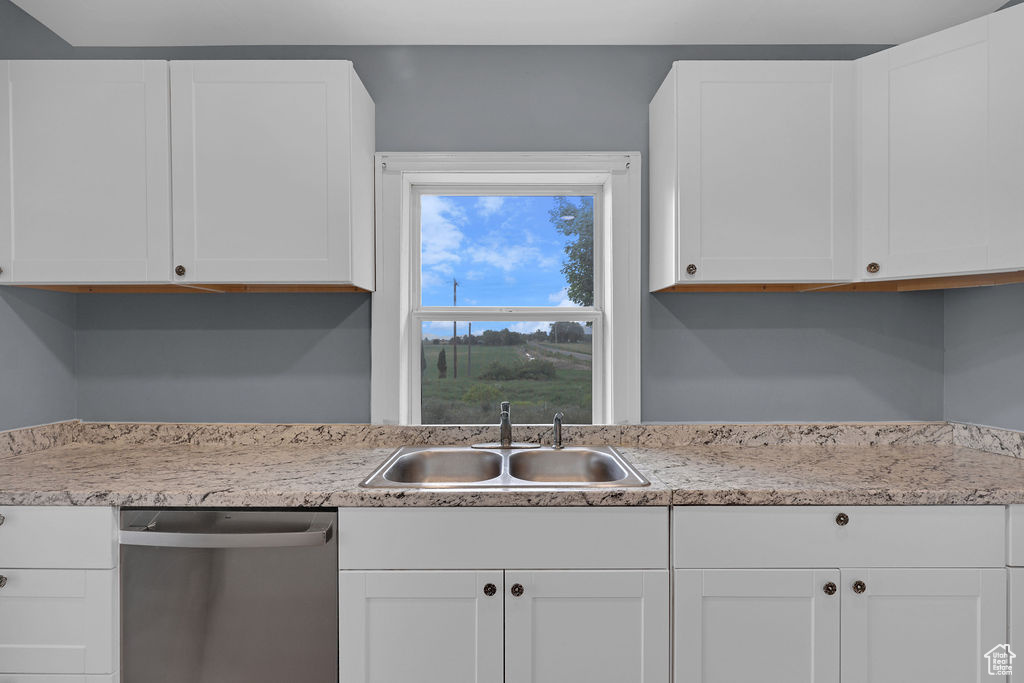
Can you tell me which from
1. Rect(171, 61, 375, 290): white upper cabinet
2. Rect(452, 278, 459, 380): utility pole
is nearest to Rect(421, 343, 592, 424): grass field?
Rect(452, 278, 459, 380): utility pole

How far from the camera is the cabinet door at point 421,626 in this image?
57.4 inches

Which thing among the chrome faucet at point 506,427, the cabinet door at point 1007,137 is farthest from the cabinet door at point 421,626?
the cabinet door at point 1007,137

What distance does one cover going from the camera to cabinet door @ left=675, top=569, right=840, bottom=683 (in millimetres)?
1464

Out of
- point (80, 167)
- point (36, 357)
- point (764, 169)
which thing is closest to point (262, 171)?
point (80, 167)

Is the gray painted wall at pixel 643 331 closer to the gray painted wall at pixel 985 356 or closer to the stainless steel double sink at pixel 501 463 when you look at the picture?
the gray painted wall at pixel 985 356

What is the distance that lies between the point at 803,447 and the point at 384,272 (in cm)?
174

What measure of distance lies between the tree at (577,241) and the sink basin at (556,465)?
25.6 inches

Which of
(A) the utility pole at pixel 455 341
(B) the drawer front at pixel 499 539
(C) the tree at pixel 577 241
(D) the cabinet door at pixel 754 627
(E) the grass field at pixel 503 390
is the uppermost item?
(C) the tree at pixel 577 241

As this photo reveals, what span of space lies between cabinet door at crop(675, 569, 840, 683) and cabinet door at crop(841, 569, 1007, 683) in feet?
0.19

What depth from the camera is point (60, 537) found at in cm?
145

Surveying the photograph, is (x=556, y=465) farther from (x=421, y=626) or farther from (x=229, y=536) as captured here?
(x=229, y=536)

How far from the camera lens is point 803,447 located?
81.0 inches

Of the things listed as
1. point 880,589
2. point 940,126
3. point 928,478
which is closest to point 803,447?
point 928,478

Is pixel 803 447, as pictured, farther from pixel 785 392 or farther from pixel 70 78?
pixel 70 78
